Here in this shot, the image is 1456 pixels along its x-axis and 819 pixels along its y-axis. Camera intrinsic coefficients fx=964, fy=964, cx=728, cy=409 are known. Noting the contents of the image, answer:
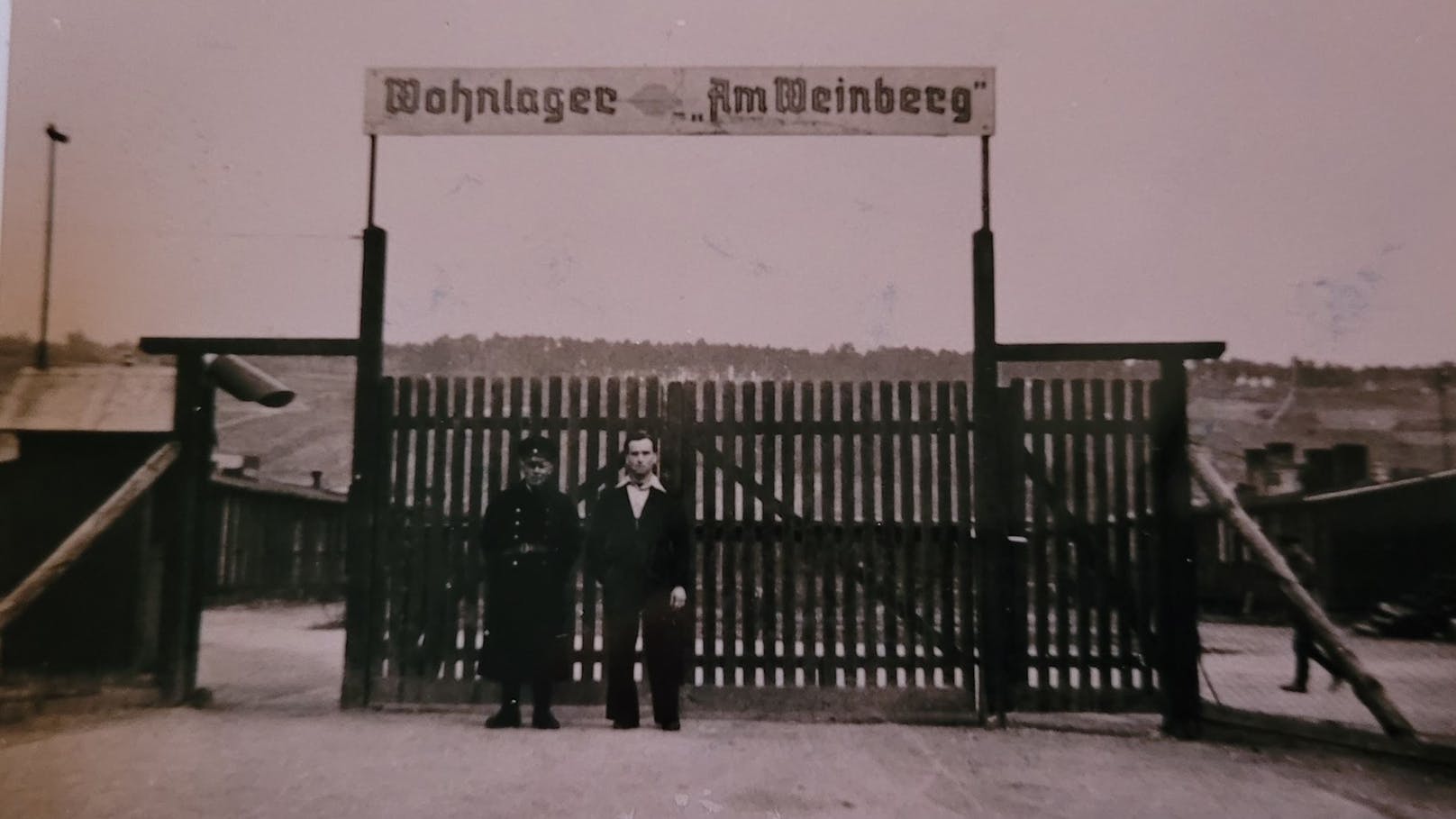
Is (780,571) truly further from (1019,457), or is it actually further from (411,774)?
(411,774)

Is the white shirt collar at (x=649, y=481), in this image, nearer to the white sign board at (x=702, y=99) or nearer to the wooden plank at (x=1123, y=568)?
the white sign board at (x=702, y=99)

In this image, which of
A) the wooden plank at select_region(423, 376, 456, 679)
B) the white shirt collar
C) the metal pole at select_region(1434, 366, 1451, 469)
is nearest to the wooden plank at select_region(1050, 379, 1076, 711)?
the metal pole at select_region(1434, 366, 1451, 469)

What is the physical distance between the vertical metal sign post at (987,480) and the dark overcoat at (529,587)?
223 cm

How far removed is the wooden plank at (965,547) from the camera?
530cm

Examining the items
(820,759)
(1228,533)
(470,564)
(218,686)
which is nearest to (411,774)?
(470,564)

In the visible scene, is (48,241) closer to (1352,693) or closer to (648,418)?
(648,418)

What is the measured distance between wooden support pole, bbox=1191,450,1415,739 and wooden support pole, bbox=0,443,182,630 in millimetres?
5694

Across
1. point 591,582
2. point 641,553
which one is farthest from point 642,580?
point 591,582

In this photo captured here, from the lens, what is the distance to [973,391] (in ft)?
17.7

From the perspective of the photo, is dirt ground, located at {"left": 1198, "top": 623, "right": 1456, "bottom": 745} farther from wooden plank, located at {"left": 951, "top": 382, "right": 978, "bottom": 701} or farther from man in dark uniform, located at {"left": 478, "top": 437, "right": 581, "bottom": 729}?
man in dark uniform, located at {"left": 478, "top": 437, "right": 581, "bottom": 729}

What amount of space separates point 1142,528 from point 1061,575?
514mm

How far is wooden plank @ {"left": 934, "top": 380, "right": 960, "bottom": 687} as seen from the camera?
5320 mm

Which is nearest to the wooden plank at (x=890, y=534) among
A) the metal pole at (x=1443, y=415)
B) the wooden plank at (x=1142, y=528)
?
the wooden plank at (x=1142, y=528)

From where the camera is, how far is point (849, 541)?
5391 mm
